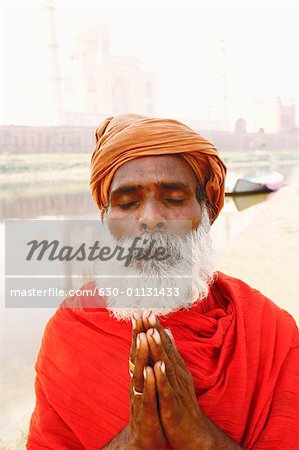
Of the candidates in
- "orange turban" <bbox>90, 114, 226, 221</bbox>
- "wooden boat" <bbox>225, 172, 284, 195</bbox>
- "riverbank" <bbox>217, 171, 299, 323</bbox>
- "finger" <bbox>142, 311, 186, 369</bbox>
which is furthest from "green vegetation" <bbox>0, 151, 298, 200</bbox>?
"finger" <bbox>142, 311, 186, 369</bbox>

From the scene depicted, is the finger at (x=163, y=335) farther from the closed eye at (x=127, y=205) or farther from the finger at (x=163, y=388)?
the closed eye at (x=127, y=205)

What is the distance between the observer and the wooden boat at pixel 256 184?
13.0m

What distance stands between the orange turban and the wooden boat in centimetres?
1199

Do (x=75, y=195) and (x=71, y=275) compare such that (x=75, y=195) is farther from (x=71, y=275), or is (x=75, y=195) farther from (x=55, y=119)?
(x=55, y=119)

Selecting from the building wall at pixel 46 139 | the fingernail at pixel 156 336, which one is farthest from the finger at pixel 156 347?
the building wall at pixel 46 139

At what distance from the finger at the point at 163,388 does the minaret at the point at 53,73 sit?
24.8 meters

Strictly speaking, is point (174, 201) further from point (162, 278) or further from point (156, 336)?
point (156, 336)

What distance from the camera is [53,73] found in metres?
24.5

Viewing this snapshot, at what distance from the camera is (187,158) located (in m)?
0.99

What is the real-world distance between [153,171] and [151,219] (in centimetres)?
11

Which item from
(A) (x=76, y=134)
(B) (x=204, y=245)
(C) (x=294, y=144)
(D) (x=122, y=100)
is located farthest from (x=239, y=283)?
(C) (x=294, y=144)

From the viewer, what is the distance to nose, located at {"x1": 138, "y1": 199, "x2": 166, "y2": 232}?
2.93ft

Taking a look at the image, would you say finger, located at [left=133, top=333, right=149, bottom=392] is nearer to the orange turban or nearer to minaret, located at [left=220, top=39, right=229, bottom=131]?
the orange turban

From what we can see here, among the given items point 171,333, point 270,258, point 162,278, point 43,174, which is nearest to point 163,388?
point 171,333
